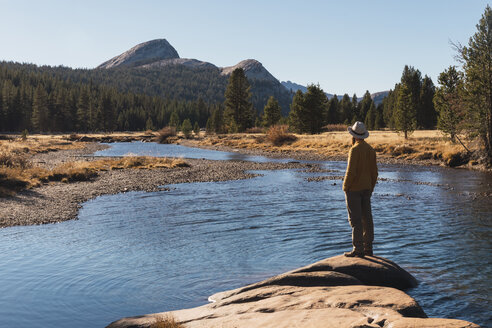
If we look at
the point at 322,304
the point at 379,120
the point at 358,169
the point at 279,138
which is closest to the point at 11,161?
the point at 358,169

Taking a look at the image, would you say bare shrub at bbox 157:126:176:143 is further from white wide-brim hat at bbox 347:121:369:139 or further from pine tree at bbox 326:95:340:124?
white wide-brim hat at bbox 347:121:369:139

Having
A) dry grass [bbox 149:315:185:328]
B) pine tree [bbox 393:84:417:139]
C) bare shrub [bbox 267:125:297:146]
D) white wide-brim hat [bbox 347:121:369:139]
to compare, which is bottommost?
dry grass [bbox 149:315:185:328]

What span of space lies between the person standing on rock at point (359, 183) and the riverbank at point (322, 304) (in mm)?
602

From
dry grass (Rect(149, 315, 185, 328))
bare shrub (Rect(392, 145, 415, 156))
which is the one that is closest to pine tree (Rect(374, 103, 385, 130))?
bare shrub (Rect(392, 145, 415, 156))

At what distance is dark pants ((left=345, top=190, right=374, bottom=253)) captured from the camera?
380 inches

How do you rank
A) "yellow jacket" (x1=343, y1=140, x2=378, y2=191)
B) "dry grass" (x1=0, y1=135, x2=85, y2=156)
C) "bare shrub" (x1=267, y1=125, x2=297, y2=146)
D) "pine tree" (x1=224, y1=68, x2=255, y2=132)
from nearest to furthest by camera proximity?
1. "yellow jacket" (x1=343, y1=140, x2=378, y2=191)
2. "dry grass" (x1=0, y1=135, x2=85, y2=156)
3. "bare shrub" (x1=267, y1=125, x2=297, y2=146)
4. "pine tree" (x1=224, y1=68, x2=255, y2=132)

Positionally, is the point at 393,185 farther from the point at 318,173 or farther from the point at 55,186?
the point at 55,186

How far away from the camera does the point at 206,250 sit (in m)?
13.3

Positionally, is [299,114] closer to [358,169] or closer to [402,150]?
[402,150]

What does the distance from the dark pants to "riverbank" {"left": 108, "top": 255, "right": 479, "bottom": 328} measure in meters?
0.40

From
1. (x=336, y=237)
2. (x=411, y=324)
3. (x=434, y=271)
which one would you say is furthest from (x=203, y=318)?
(x=336, y=237)

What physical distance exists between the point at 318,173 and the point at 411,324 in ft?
104

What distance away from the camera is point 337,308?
652 cm

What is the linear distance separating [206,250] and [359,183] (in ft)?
19.3
